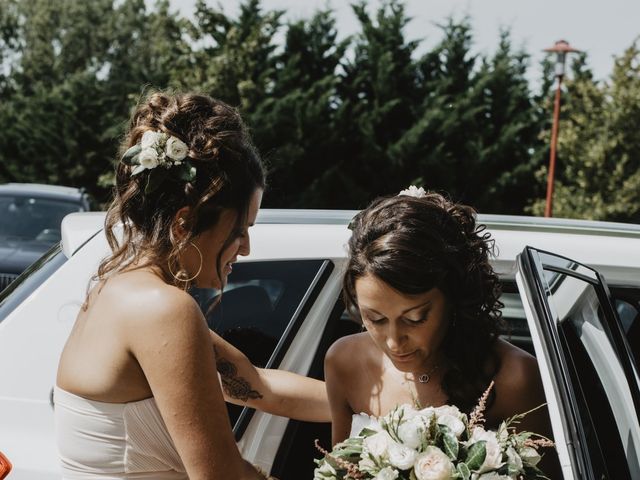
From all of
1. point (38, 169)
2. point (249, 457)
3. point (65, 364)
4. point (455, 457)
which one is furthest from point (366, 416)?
Answer: point (38, 169)

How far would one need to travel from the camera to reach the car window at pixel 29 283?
7.93 feet

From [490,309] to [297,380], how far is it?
2.06 ft

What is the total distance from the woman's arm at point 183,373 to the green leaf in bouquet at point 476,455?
20.2 inches

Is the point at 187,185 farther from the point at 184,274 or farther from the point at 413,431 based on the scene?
the point at 413,431

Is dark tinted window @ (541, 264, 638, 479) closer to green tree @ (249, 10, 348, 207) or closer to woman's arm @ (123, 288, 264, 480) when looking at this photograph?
woman's arm @ (123, 288, 264, 480)

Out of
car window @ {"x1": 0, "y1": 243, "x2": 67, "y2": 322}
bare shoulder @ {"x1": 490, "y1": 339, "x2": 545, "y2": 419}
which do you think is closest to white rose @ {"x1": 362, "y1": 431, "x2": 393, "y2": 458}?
bare shoulder @ {"x1": 490, "y1": 339, "x2": 545, "y2": 419}

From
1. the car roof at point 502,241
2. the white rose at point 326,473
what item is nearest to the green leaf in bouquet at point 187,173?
the car roof at point 502,241

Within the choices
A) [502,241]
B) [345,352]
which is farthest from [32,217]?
[502,241]

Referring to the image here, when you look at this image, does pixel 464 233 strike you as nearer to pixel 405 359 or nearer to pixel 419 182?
pixel 405 359

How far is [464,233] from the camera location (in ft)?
8.05

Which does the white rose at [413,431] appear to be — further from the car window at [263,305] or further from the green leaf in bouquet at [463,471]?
the car window at [263,305]

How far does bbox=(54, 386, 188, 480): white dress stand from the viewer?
1.84m

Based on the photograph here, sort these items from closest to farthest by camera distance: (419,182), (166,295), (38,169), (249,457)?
(166,295)
(249,457)
(419,182)
(38,169)

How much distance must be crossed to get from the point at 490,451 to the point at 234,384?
884 millimetres
